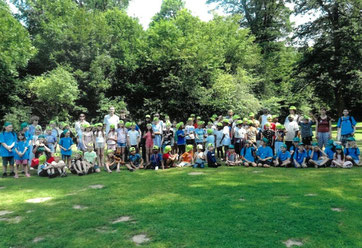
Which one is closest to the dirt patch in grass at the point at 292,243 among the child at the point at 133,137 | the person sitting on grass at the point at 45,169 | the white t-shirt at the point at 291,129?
the white t-shirt at the point at 291,129

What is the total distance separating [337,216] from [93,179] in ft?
21.5

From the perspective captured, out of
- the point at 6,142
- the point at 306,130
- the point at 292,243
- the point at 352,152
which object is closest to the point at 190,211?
the point at 292,243

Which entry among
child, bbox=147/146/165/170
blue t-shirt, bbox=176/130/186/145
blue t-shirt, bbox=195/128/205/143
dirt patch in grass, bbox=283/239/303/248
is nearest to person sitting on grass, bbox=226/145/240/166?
blue t-shirt, bbox=195/128/205/143

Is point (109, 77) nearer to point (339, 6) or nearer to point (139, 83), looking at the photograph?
point (139, 83)

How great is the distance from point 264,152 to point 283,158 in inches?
26.1

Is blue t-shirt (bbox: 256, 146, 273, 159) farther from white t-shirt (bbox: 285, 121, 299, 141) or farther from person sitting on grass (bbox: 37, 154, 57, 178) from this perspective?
A: person sitting on grass (bbox: 37, 154, 57, 178)

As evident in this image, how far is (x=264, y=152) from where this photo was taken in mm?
10797

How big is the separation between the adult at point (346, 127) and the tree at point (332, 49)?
15712mm

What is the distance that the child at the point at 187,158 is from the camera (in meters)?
11.3

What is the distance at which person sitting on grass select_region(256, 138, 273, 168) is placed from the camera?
10672 millimetres

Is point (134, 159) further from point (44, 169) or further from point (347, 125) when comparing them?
point (347, 125)

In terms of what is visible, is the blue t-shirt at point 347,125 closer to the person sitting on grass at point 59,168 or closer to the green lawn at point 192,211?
the green lawn at point 192,211

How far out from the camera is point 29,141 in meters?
10.8

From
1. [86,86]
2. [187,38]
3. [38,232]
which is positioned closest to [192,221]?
[38,232]
